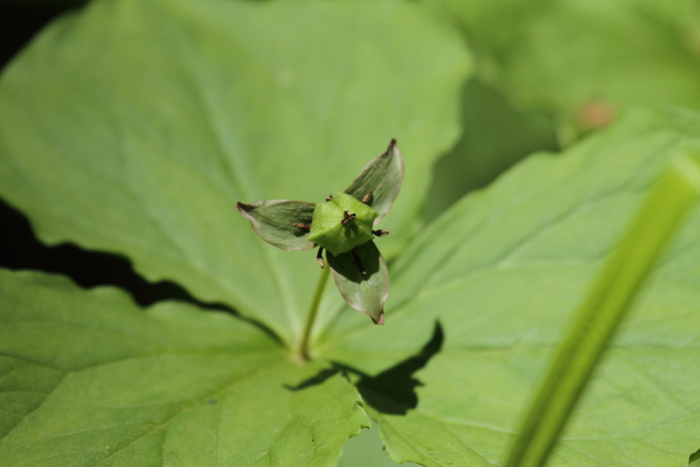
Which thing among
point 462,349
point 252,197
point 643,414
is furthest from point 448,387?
point 252,197

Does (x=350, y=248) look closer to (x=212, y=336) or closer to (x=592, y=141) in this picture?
(x=212, y=336)

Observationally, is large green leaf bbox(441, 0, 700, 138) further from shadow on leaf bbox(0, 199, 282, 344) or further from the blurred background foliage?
shadow on leaf bbox(0, 199, 282, 344)

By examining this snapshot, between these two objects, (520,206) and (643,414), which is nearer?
(643,414)

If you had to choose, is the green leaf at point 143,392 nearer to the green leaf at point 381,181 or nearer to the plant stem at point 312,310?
the plant stem at point 312,310

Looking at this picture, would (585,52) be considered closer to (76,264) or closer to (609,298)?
(76,264)

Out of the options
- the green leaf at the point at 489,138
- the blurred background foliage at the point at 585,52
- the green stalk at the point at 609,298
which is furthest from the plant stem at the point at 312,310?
the blurred background foliage at the point at 585,52


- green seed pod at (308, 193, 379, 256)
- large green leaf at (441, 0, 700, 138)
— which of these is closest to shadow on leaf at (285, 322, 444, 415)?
green seed pod at (308, 193, 379, 256)
